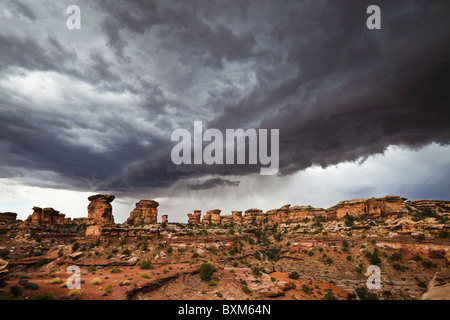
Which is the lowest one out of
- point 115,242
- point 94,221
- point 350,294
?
point 350,294

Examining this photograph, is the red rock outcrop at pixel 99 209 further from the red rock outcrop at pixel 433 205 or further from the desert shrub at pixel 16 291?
the red rock outcrop at pixel 433 205

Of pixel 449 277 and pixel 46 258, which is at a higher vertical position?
pixel 449 277

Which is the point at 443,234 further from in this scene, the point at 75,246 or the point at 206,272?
the point at 75,246

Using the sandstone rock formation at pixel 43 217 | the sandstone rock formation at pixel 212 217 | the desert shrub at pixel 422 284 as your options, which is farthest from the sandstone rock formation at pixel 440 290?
the sandstone rock formation at pixel 43 217

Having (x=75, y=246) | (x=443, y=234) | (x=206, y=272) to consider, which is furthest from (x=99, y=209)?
(x=443, y=234)

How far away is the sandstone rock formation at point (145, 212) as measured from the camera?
7854 cm

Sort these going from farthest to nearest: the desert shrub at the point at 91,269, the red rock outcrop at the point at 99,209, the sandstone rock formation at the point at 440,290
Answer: the red rock outcrop at the point at 99,209, the desert shrub at the point at 91,269, the sandstone rock formation at the point at 440,290

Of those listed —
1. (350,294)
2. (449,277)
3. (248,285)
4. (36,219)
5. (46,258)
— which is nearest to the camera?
(449,277)

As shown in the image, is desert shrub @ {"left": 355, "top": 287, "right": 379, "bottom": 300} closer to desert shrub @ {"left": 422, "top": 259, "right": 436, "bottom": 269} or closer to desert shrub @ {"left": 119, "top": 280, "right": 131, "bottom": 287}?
desert shrub @ {"left": 422, "top": 259, "right": 436, "bottom": 269}

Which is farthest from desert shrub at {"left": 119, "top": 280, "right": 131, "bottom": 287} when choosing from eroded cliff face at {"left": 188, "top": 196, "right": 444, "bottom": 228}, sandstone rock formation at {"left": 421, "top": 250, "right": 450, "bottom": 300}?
eroded cliff face at {"left": 188, "top": 196, "right": 444, "bottom": 228}
